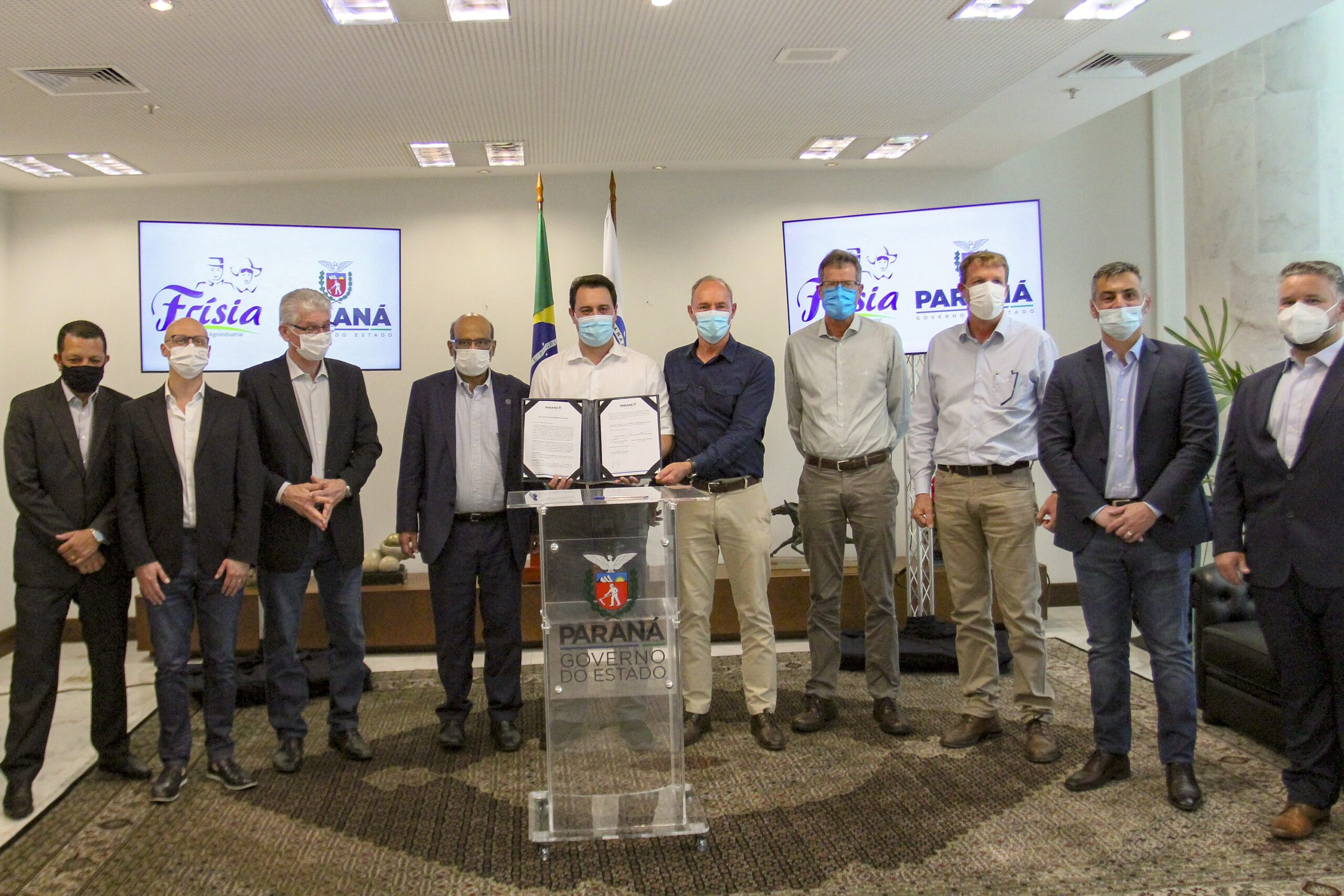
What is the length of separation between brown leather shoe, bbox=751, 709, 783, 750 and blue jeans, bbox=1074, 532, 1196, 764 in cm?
106

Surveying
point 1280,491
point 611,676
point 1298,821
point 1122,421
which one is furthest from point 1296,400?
point 611,676

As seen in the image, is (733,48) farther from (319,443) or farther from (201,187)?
(201,187)

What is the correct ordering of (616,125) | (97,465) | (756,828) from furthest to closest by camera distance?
(616,125), (97,465), (756,828)

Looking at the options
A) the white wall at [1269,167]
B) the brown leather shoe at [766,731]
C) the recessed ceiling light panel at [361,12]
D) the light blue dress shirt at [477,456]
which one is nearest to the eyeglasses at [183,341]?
the light blue dress shirt at [477,456]

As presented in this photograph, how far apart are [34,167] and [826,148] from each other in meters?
4.46

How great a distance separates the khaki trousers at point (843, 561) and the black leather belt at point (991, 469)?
0.89 ft

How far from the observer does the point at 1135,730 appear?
367 centimetres

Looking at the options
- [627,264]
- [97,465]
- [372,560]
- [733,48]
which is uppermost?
[733,48]

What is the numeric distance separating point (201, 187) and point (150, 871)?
4.70m

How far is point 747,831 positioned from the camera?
9.46 feet

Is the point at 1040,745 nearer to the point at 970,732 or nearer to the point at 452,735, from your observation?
the point at 970,732

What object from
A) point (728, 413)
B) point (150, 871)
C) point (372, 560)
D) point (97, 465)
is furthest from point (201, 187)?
point (150, 871)

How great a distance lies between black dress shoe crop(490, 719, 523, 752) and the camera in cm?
366

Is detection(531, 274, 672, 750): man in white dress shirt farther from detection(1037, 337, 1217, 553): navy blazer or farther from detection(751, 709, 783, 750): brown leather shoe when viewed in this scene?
detection(1037, 337, 1217, 553): navy blazer
